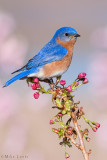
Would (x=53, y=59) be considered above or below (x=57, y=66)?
above

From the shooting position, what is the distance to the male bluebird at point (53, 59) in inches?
165

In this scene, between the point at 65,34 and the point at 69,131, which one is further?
the point at 65,34

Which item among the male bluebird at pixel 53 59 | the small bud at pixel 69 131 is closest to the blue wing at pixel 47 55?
the male bluebird at pixel 53 59

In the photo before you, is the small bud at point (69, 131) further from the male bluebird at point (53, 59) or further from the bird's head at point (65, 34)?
the bird's head at point (65, 34)

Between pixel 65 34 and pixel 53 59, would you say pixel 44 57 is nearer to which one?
pixel 53 59

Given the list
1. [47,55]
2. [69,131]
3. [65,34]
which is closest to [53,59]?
[47,55]

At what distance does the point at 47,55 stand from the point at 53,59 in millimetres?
106

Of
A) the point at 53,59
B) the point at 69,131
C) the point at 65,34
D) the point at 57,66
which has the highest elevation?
the point at 65,34

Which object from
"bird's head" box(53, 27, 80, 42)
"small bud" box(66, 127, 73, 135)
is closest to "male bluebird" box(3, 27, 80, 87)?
"bird's head" box(53, 27, 80, 42)

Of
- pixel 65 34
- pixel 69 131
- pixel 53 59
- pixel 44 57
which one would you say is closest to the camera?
pixel 69 131

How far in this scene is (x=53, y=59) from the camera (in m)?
4.54

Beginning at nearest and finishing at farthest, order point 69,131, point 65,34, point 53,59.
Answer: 1. point 69,131
2. point 53,59
3. point 65,34

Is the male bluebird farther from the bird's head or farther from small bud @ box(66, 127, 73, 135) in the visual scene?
small bud @ box(66, 127, 73, 135)

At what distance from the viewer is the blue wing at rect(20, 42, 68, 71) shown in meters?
4.27
